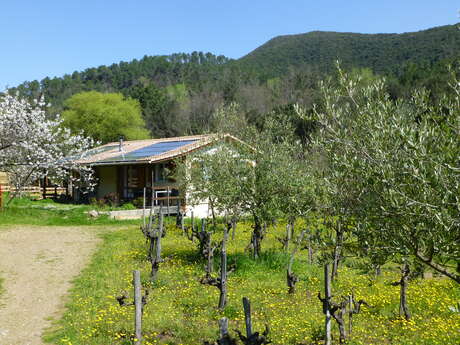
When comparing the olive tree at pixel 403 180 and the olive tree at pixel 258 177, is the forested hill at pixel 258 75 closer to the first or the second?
the olive tree at pixel 258 177

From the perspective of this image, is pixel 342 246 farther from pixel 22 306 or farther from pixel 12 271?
pixel 12 271

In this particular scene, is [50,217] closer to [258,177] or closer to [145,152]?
[145,152]

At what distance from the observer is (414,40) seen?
134 meters

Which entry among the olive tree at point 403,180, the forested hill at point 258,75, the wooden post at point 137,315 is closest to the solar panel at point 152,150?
the forested hill at point 258,75

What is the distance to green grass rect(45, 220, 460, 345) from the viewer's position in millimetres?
9023

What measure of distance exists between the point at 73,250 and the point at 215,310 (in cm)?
1001

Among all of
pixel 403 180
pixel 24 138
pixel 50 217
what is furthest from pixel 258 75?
pixel 403 180

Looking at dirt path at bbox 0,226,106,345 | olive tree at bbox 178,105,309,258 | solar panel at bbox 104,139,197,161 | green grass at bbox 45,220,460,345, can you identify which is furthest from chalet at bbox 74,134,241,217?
green grass at bbox 45,220,460,345

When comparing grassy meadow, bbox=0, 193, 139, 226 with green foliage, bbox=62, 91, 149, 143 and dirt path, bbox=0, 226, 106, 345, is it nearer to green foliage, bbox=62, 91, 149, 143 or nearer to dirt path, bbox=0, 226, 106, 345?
dirt path, bbox=0, 226, 106, 345

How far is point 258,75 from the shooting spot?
118m

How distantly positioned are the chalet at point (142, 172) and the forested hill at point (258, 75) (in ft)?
37.2

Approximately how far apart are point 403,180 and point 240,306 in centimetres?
628

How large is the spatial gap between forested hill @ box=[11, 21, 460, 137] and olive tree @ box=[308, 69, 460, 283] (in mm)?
37034

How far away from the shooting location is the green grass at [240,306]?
9.02m
